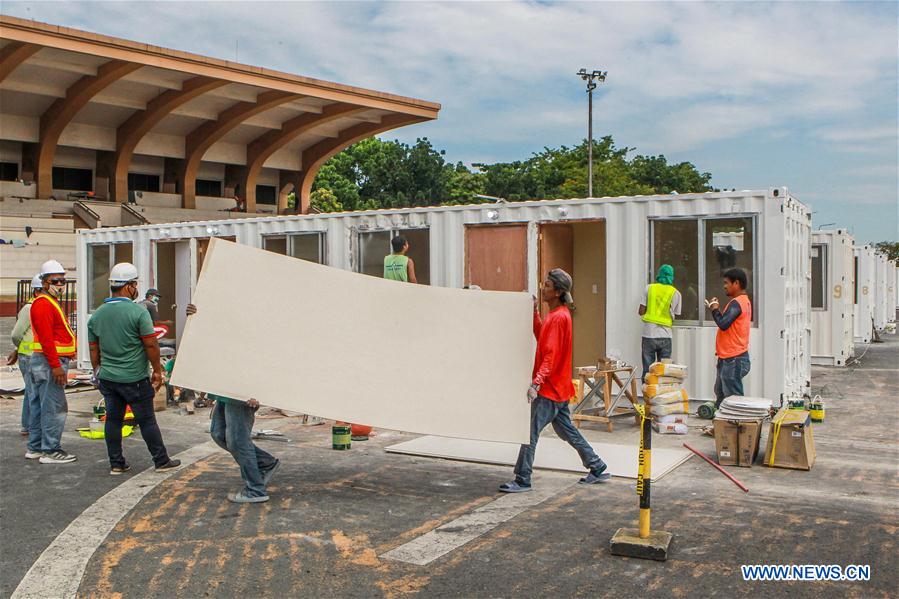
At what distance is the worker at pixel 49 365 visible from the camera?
8.29 metres

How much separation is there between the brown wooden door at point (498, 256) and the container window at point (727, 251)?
8.32ft

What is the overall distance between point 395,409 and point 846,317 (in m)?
12.9

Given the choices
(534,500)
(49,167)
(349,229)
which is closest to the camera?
(534,500)

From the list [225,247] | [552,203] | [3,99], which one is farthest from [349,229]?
[3,99]

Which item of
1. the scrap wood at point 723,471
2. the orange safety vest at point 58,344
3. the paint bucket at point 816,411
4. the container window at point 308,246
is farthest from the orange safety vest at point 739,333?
the container window at point 308,246

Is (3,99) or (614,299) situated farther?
(3,99)

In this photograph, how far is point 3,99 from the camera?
34531mm

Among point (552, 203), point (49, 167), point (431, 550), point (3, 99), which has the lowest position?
point (431, 550)

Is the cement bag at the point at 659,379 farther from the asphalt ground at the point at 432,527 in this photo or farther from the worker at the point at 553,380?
the worker at the point at 553,380

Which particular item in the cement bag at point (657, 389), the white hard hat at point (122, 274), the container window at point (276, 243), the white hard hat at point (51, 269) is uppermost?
the container window at point (276, 243)

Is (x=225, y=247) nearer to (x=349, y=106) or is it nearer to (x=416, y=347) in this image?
(x=416, y=347)

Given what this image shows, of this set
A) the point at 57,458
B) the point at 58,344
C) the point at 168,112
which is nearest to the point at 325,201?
the point at 168,112

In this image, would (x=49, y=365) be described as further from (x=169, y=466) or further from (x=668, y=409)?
(x=668, y=409)

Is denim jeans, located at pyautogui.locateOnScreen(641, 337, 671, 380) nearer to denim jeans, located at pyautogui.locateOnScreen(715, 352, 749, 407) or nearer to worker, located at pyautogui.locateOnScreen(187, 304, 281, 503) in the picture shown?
denim jeans, located at pyautogui.locateOnScreen(715, 352, 749, 407)
